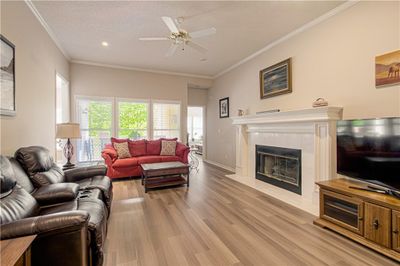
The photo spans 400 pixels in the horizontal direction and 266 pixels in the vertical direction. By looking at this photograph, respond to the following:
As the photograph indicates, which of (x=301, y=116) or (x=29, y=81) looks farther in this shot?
(x=301, y=116)

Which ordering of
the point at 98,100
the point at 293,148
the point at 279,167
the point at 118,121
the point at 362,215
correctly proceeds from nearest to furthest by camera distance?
the point at 362,215
the point at 293,148
the point at 279,167
the point at 98,100
the point at 118,121

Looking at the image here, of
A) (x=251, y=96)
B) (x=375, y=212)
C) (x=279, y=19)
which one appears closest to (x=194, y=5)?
(x=279, y=19)

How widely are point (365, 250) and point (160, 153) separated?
14.8 feet

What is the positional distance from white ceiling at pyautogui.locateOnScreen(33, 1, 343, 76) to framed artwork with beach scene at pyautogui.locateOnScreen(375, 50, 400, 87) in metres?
1.05

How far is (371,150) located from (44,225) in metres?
3.20

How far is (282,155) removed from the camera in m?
3.90

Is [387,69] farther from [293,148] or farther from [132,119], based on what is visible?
[132,119]

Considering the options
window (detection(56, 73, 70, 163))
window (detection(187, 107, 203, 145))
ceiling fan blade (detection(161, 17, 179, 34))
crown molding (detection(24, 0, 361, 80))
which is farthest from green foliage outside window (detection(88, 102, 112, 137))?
window (detection(187, 107, 203, 145))

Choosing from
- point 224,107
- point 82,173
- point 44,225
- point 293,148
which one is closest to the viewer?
point 44,225

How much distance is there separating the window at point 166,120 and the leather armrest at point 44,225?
4889 millimetres

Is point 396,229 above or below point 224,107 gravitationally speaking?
below

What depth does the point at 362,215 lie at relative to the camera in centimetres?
209

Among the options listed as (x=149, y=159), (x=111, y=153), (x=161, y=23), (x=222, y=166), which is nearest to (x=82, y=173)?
(x=111, y=153)

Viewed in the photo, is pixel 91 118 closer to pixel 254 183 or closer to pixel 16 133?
pixel 16 133
